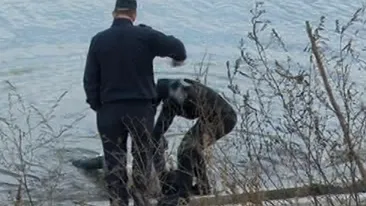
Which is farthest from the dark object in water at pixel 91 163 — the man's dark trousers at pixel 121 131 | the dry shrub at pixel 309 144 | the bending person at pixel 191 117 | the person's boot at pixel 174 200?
the dry shrub at pixel 309 144

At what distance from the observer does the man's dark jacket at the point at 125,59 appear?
8.34m

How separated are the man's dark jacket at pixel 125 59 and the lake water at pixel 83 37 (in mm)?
2351

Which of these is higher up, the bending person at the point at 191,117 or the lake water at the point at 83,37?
the bending person at the point at 191,117

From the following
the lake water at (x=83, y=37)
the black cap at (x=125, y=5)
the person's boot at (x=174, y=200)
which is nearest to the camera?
the person's boot at (x=174, y=200)

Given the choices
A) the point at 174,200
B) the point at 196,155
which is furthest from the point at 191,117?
the point at 196,155

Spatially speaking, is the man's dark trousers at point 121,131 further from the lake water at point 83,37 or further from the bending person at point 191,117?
the lake water at point 83,37

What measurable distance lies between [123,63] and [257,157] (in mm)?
2389

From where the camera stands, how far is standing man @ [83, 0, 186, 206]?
833cm

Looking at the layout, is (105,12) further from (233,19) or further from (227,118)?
(227,118)

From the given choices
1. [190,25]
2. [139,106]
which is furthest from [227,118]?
[190,25]

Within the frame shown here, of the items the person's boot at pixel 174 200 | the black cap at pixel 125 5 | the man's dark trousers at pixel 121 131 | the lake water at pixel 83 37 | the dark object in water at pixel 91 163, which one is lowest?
the lake water at pixel 83 37

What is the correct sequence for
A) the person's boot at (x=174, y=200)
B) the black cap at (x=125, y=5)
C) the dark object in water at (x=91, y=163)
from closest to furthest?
1. the person's boot at (x=174, y=200)
2. the black cap at (x=125, y=5)
3. the dark object in water at (x=91, y=163)

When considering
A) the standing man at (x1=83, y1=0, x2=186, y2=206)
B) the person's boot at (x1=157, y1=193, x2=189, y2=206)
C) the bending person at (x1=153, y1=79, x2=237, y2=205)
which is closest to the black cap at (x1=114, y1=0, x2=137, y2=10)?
the standing man at (x1=83, y1=0, x2=186, y2=206)

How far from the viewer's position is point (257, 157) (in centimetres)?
619
